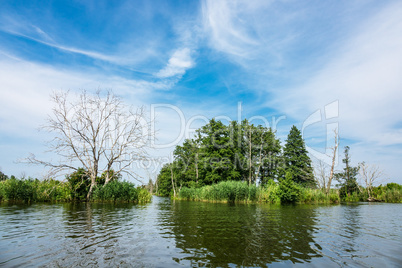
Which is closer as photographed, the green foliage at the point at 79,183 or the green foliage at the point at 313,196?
the green foliage at the point at 79,183

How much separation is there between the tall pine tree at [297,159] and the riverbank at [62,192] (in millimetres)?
37411

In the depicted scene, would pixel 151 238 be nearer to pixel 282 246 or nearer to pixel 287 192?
pixel 282 246

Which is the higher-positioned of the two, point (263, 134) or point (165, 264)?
point (263, 134)

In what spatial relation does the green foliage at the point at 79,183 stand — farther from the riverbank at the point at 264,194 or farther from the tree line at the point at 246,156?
the tree line at the point at 246,156

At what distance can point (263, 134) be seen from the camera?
177 feet

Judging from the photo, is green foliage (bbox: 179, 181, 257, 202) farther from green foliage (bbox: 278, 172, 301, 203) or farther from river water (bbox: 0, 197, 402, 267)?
river water (bbox: 0, 197, 402, 267)

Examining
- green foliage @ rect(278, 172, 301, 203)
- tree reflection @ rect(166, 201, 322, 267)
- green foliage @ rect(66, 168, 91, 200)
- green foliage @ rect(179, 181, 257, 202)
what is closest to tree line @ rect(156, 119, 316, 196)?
green foliage @ rect(179, 181, 257, 202)

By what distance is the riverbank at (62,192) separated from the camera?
23.6 m

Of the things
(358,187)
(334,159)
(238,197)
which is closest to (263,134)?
(334,159)

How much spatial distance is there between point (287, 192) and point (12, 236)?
96.8 feet

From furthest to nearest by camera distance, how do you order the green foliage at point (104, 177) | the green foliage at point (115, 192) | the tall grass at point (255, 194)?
the tall grass at point (255, 194), the green foliage at point (104, 177), the green foliage at point (115, 192)

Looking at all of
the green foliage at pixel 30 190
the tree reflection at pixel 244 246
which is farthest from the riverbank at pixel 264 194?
the tree reflection at pixel 244 246

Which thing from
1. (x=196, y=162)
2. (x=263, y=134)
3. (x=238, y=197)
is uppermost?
(x=263, y=134)

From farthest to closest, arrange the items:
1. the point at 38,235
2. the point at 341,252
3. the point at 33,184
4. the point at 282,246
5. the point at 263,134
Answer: the point at 263,134 < the point at 33,184 < the point at 38,235 < the point at 282,246 < the point at 341,252
